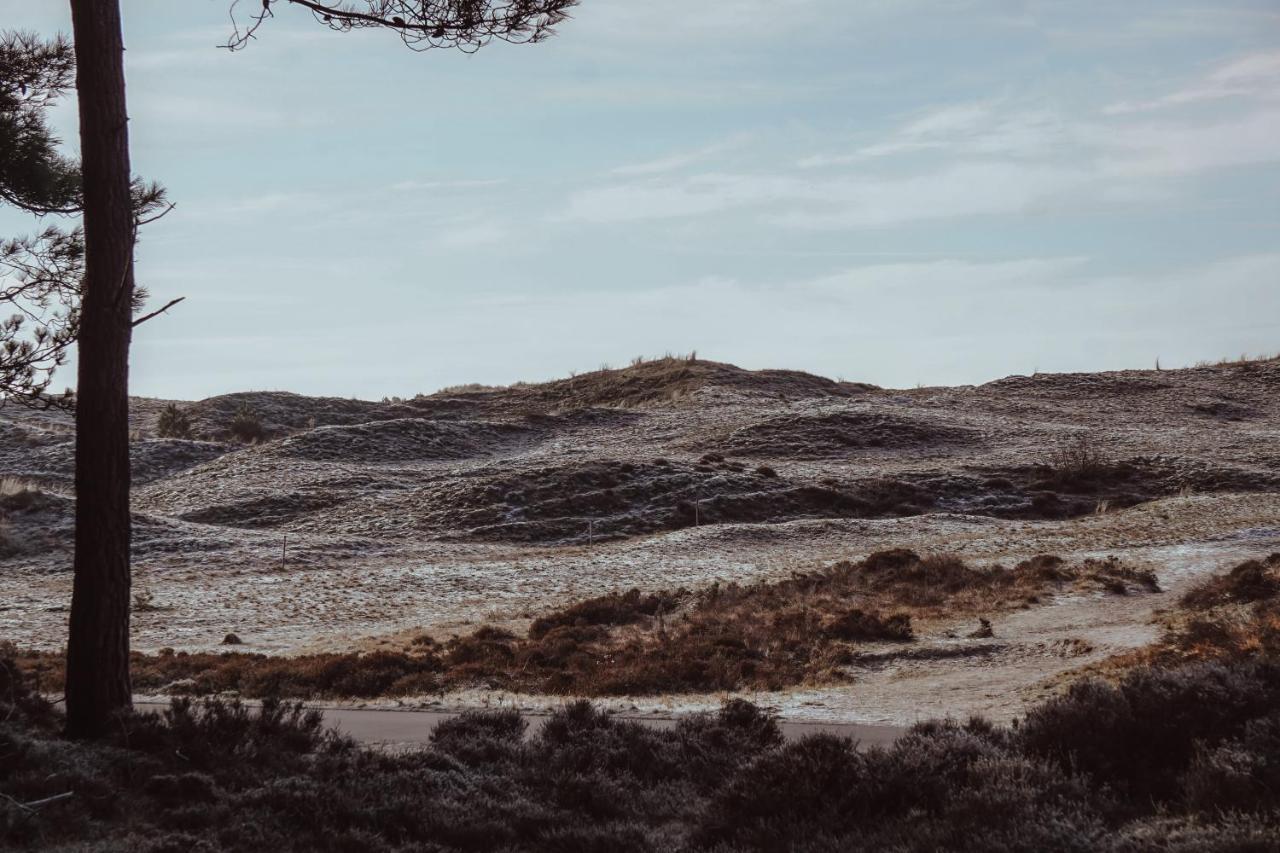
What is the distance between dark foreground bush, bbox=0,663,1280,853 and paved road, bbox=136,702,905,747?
4.59 feet

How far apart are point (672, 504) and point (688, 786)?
1182 inches

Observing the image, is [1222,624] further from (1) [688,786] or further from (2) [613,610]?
(2) [613,610]

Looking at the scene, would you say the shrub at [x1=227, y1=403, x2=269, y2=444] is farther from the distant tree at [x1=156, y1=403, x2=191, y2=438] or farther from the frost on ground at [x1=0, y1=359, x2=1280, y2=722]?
the distant tree at [x1=156, y1=403, x2=191, y2=438]

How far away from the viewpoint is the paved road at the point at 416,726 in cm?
1151

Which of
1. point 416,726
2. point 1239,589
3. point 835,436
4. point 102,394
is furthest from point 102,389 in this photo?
point 835,436

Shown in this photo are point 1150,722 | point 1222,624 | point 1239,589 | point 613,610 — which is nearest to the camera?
point 1150,722

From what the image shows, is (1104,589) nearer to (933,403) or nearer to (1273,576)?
(1273,576)

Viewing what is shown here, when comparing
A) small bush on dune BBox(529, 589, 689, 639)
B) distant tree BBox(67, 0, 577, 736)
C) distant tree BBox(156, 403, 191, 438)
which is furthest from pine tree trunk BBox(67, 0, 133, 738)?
distant tree BBox(156, 403, 191, 438)

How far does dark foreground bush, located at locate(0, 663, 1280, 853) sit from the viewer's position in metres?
7.51

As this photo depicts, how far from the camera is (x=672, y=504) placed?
3966cm

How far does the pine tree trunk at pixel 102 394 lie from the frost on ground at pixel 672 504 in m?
5.99

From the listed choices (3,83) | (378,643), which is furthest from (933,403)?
(3,83)

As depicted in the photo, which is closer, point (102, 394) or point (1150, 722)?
point (1150, 722)

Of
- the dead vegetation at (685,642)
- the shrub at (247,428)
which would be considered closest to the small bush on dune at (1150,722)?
the dead vegetation at (685,642)
